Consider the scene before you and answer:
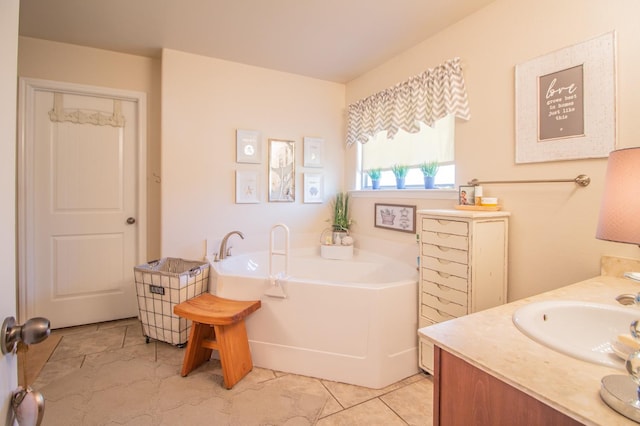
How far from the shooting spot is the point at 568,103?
1631 millimetres

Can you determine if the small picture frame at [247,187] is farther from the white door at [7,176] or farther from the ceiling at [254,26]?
the white door at [7,176]

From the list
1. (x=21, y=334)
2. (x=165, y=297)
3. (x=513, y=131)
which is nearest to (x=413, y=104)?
(x=513, y=131)

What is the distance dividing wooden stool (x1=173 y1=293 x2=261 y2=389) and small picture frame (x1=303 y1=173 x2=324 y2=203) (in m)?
1.45

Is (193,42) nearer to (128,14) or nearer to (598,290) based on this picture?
(128,14)

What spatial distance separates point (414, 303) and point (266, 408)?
43.4 inches

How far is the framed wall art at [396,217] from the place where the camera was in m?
2.64

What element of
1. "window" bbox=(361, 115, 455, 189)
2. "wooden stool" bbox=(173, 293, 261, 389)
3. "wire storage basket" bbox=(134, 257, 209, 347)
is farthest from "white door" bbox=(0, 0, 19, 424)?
"window" bbox=(361, 115, 455, 189)

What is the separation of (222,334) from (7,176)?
1562 mm

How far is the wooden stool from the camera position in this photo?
1.90 meters

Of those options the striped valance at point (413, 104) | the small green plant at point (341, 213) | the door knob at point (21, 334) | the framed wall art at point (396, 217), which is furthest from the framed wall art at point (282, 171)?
the door knob at point (21, 334)

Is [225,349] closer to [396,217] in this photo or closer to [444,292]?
[444,292]

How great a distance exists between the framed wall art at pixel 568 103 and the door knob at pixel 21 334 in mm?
2136

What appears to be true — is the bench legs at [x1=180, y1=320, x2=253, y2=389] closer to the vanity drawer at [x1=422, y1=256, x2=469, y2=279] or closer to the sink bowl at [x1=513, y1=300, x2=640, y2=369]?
the vanity drawer at [x1=422, y1=256, x2=469, y2=279]

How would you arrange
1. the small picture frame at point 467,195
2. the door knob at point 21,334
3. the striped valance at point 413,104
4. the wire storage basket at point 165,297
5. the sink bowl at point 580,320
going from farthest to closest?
the wire storage basket at point 165,297 < the striped valance at point 413,104 < the small picture frame at point 467,195 < the sink bowl at point 580,320 < the door knob at point 21,334
